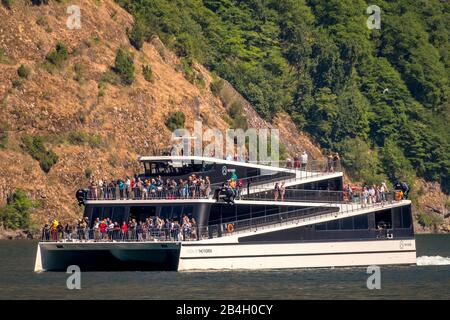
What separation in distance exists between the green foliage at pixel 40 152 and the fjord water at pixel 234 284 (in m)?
45.4

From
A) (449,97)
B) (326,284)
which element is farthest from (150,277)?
(449,97)

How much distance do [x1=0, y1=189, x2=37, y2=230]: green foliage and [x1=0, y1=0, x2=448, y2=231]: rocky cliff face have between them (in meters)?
1.15

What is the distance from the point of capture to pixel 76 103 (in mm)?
127688

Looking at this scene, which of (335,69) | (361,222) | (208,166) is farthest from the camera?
(335,69)

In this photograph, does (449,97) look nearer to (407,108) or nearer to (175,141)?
(407,108)

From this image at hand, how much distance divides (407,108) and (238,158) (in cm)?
9297

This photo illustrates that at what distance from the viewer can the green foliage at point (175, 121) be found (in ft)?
435

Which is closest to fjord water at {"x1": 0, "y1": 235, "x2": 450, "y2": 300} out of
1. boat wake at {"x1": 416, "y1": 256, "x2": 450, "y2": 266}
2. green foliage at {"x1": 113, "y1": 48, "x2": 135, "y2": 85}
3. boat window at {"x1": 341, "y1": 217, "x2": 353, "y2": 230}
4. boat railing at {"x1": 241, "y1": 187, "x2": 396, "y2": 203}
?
boat window at {"x1": 341, "y1": 217, "x2": 353, "y2": 230}

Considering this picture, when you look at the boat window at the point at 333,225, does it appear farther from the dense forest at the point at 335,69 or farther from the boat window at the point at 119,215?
the dense forest at the point at 335,69

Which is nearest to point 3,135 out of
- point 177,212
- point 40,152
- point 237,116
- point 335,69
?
point 40,152

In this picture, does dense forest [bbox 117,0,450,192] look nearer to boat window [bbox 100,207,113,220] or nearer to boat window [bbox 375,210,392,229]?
boat window [bbox 375,210,392,229]

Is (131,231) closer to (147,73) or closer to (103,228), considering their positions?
(103,228)

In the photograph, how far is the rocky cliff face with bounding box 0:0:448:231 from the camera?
12119cm

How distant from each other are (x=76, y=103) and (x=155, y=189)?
57.2 m
